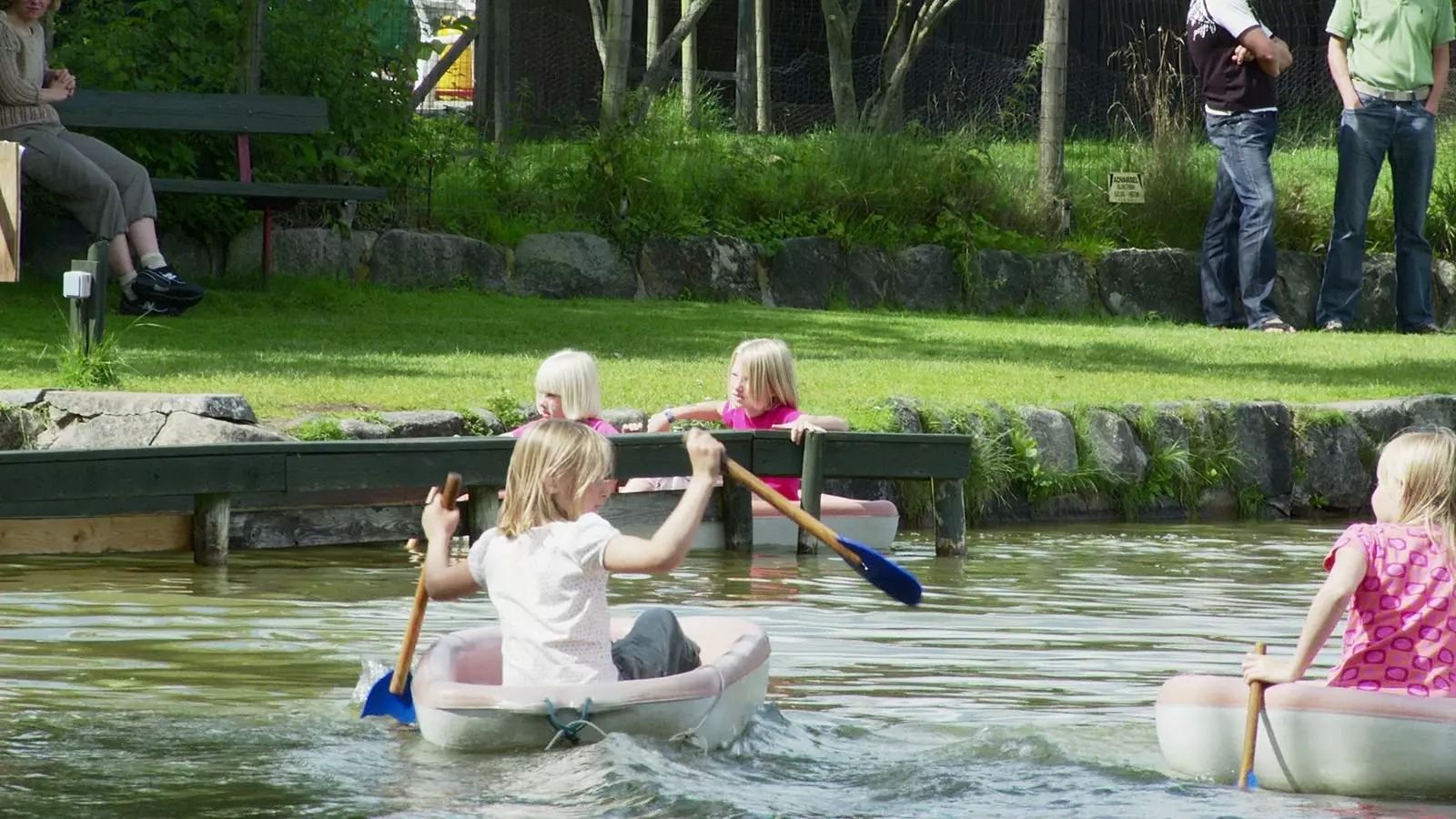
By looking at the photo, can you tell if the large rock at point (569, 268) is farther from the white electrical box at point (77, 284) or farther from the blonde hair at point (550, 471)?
the blonde hair at point (550, 471)

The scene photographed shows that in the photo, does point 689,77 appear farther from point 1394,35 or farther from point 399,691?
point 399,691

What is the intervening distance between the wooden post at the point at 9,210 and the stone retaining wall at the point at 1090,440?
1.38m

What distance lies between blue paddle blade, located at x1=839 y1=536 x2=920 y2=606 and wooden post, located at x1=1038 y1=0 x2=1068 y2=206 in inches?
397

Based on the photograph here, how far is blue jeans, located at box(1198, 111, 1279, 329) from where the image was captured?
13.4 metres

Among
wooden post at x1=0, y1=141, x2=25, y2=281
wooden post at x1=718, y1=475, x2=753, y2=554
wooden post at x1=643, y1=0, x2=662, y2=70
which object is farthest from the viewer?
wooden post at x1=643, y1=0, x2=662, y2=70

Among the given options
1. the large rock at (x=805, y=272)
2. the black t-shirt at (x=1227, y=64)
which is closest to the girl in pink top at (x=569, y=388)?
the large rock at (x=805, y=272)

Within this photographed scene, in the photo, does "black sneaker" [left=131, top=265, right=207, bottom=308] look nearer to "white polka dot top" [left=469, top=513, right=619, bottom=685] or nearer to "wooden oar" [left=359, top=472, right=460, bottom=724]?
"wooden oar" [left=359, top=472, right=460, bottom=724]

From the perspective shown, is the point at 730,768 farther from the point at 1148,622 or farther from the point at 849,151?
→ the point at 849,151

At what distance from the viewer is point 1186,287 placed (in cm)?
1491

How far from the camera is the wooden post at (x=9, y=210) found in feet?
29.0

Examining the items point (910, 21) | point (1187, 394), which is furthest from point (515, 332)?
point (910, 21)

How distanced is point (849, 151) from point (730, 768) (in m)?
10.9

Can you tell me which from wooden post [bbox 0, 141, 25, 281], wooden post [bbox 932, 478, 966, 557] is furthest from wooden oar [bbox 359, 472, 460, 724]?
wooden post [bbox 0, 141, 25, 281]

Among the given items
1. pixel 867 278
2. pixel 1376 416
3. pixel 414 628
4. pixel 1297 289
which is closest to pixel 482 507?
pixel 414 628
